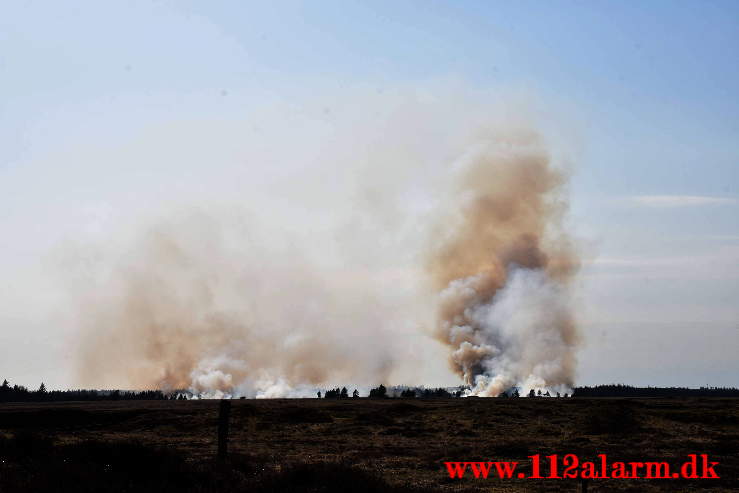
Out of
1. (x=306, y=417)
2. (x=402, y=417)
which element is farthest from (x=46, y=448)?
(x=402, y=417)

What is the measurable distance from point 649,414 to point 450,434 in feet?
78.7

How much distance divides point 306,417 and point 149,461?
39868 mm

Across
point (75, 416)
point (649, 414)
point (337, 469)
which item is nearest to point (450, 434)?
point (649, 414)

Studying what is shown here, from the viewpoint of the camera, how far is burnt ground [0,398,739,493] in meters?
22.4

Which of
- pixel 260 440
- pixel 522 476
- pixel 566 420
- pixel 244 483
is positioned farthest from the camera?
pixel 566 420

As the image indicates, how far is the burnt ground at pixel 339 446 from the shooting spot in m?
22.4

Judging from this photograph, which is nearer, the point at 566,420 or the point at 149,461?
the point at 149,461

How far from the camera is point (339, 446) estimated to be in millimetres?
42812

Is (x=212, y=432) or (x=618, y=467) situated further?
(x=212, y=432)

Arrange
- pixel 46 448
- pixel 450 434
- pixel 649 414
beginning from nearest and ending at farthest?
pixel 46 448, pixel 450 434, pixel 649 414

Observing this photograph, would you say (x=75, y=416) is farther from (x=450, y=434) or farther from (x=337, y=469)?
(x=337, y=469)

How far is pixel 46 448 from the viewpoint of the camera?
27500mm

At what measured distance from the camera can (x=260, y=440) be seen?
4719 centimetres

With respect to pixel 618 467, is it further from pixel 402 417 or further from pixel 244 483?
pixel 402 417
